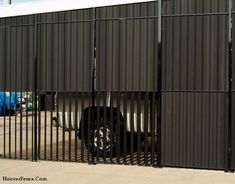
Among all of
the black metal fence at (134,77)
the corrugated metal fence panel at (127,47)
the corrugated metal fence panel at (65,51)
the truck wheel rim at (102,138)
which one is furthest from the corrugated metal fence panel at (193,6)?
the truck wheel rim at (102,138)

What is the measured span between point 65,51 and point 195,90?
292 centimetres

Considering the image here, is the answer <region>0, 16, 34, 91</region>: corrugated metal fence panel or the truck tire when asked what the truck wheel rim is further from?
<region>0, 16, 34, 91</region>: corrugated metal fence panel

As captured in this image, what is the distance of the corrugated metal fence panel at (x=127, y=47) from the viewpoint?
10555mm

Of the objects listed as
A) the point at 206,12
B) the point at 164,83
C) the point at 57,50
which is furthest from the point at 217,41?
the point at 57,50

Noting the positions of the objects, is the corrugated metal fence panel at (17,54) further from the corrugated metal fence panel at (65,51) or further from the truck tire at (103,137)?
the truck tire at (103,137)

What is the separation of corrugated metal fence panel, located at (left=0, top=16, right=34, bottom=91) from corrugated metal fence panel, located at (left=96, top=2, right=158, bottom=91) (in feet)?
5.36

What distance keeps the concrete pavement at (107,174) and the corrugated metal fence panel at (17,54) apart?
5.92 ft

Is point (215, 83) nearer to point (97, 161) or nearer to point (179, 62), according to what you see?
point (179, 62)

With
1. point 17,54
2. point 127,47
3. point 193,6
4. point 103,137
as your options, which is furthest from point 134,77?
point 17,54

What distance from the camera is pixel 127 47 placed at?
1075 cm

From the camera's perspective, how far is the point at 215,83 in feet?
32.8

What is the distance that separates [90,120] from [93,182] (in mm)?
2245

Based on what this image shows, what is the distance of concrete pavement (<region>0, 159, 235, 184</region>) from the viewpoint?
30.2 feet

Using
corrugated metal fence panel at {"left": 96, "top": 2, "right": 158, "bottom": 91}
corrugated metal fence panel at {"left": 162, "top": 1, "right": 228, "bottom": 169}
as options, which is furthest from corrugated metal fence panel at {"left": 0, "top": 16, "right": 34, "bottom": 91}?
→ corrugated metal fence panel at {"left": 162, "top": 1, "right": 228, "bottom": 169}
